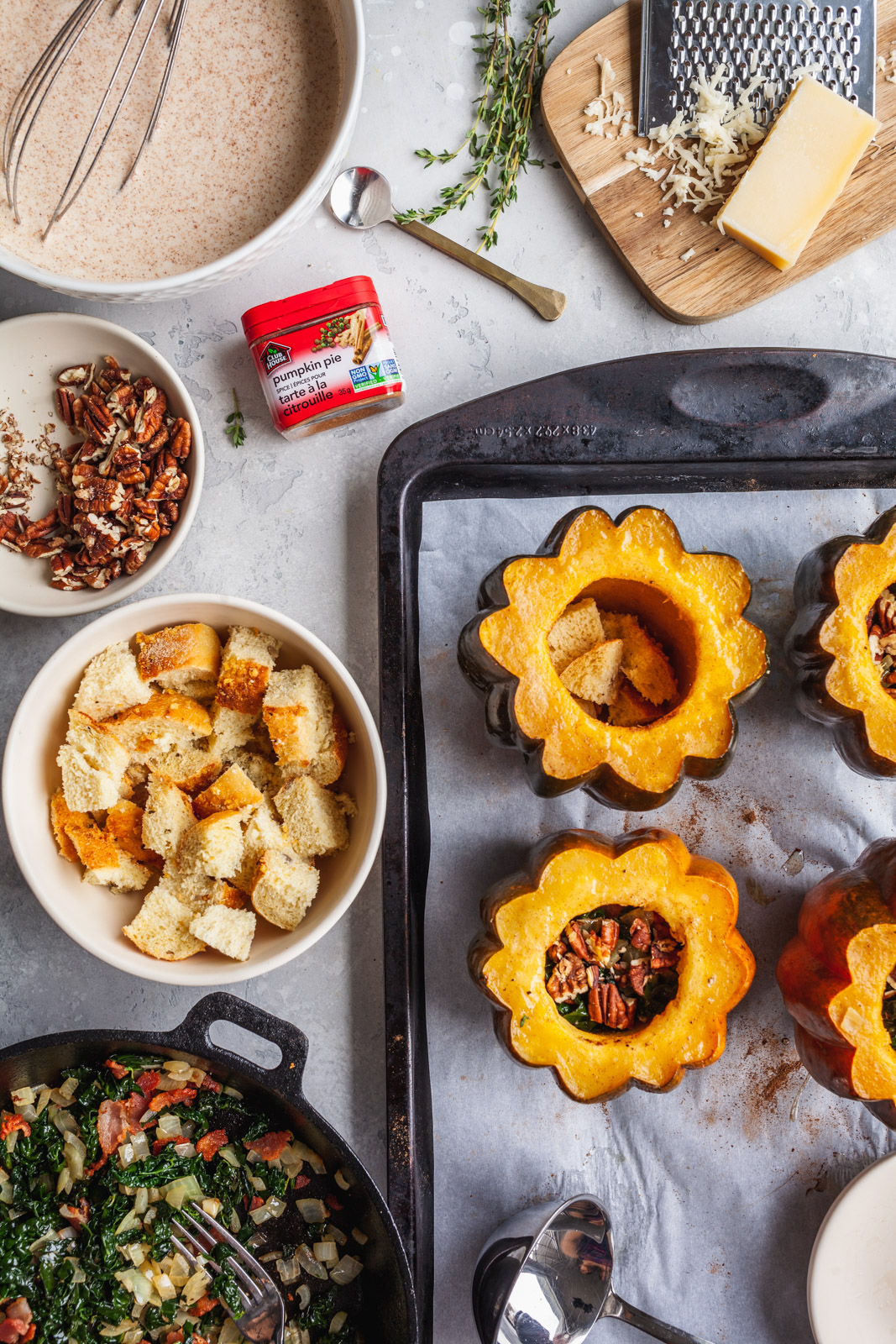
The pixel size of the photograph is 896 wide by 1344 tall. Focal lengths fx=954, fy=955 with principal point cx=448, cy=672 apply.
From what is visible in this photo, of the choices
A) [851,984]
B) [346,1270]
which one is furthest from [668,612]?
[346,1270]

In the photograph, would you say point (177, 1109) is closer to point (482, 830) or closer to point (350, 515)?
point (482, 830)

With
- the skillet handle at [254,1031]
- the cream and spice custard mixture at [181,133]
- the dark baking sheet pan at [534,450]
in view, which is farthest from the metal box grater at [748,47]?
the skillet handle at [254,1031]

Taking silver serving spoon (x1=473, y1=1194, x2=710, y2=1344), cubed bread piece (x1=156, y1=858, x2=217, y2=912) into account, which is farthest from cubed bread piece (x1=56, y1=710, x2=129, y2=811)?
silver serving spoon (x1=473, y1=1194, x2=710, y2=1344)

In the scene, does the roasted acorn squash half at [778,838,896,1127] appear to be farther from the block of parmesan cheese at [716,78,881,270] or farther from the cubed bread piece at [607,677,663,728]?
the block of parmesan cheese at [716,78,881,270]

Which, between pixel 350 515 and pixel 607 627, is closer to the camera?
pixel 607 627

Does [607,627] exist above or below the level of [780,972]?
above

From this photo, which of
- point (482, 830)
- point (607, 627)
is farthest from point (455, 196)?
point (482, 830)

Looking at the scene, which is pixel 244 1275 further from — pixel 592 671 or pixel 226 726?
pixel 592 671

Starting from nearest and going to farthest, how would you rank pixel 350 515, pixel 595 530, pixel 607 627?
1. pixel 595 530
2. pixel 607 627
3. pixel 350 515
